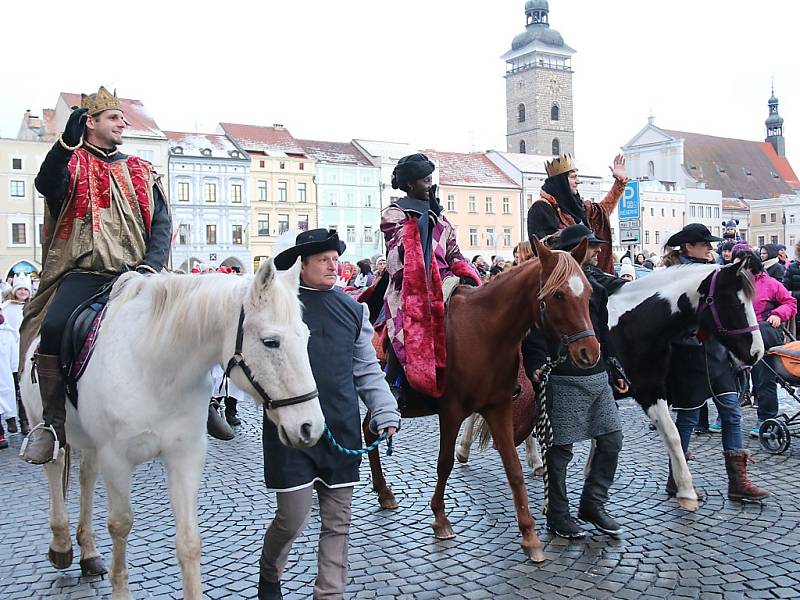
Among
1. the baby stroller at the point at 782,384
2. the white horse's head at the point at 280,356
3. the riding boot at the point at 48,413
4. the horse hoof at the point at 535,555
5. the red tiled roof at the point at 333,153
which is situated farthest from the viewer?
the red tiled roof at the point at 333,153

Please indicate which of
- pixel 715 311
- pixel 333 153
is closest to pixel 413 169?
pixel 715 311

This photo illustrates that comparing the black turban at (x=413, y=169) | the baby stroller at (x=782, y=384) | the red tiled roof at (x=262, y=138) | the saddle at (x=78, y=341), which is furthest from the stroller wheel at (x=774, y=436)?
the red tiled roof at (x=262, y=138)

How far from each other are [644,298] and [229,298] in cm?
384

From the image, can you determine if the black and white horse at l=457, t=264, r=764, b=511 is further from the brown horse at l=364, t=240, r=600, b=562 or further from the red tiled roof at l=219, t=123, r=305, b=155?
the red tiled roof at l=219, t=123, r=305, b=155

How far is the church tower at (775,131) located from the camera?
345 ft

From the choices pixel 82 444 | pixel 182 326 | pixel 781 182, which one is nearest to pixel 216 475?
pixel 82 444

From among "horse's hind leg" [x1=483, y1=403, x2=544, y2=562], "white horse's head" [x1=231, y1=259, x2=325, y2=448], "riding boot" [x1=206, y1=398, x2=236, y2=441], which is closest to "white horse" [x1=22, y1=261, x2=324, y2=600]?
"white horse's head" [x1=231, y1=259, x2=325, y2=448]

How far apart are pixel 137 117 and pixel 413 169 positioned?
4918 cm

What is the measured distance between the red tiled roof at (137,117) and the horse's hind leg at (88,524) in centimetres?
4626

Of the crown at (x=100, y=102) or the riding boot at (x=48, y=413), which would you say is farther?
the crown at (x=100, y=102)

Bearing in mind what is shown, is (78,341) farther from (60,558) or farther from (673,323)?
(673,323)

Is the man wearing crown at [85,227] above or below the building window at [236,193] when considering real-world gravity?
below

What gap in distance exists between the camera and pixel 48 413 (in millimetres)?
4277

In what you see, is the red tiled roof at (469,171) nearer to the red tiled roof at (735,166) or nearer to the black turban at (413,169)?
the red tiled roof at (735,166)
